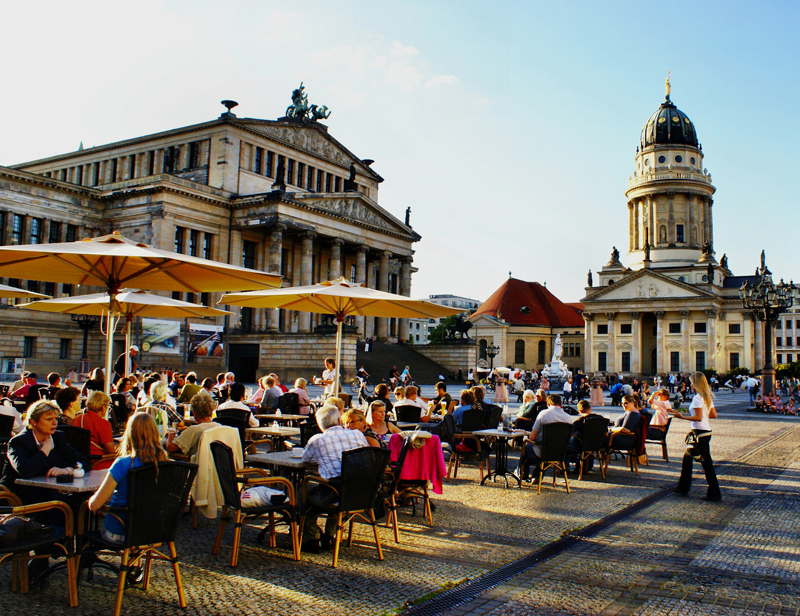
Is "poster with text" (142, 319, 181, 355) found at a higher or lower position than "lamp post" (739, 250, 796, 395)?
lower

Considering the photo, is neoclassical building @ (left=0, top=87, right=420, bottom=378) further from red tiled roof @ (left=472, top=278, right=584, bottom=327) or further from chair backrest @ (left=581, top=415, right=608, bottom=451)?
red tiled roof @ (left=472, top=278, right=584, bottom=327)

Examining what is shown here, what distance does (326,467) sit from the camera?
287 inches

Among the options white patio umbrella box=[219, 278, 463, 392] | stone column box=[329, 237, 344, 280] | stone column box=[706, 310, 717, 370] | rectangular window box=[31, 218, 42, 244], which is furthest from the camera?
stone column box=[706, 310, 717, 370]

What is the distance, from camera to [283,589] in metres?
5.98

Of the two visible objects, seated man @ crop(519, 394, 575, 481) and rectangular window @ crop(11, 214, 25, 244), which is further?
rectangular window @ crop(11, 214, 25, 244)

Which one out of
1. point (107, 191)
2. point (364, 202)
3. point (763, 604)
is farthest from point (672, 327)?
point (763, 604)

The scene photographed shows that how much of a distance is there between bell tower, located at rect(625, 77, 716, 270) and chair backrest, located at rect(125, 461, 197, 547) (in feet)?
301

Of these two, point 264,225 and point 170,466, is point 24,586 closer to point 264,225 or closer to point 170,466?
point 170,466

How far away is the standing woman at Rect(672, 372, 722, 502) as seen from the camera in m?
10.3

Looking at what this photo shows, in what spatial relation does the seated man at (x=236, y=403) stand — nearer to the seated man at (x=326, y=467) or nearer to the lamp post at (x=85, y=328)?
the seated man at (x=326, y=467)

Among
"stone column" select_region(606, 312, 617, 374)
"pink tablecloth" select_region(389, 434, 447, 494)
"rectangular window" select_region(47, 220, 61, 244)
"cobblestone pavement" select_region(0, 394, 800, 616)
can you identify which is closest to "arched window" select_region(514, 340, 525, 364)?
"stone column" select_region(606, 312, 617, 374)

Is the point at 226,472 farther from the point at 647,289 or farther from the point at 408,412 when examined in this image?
the point at 647,289

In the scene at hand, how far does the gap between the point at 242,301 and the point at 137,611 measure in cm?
1092

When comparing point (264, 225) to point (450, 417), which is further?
point (264, 225)
